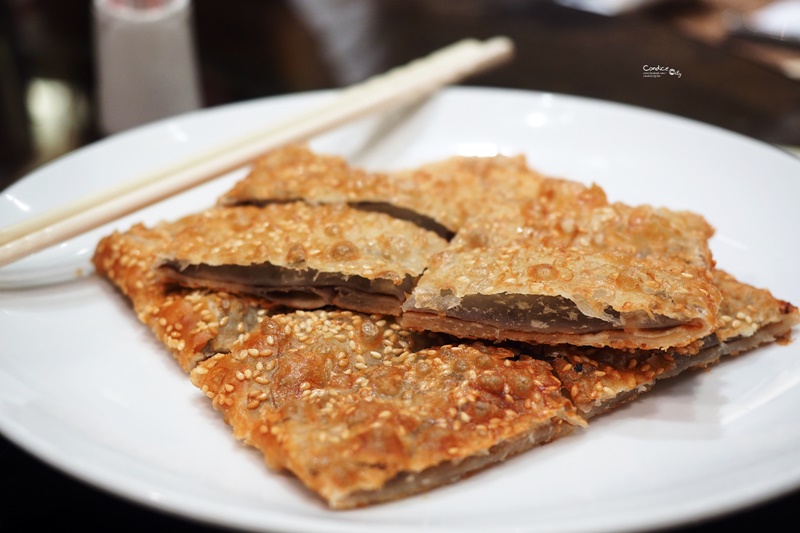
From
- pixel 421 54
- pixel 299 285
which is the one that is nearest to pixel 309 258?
pixel 299 285

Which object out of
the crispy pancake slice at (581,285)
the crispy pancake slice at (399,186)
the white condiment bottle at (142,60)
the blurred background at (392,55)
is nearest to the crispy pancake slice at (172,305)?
the crispy pancake slice at (399,186)

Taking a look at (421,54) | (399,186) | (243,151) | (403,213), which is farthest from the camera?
(421,54)

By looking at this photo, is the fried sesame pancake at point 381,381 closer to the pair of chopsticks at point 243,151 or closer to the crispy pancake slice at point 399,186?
the pair of chopsticks at point 243,151

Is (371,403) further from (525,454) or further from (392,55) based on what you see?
(392,55)

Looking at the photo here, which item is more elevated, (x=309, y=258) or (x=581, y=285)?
(x=581, y=285)

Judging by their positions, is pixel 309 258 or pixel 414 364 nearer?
pixel 414 364

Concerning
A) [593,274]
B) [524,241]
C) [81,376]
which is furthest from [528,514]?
[81,376]
